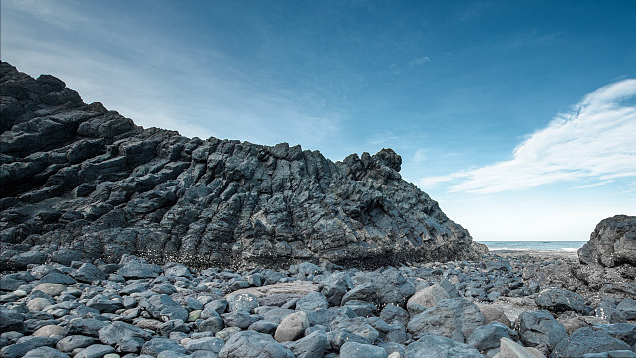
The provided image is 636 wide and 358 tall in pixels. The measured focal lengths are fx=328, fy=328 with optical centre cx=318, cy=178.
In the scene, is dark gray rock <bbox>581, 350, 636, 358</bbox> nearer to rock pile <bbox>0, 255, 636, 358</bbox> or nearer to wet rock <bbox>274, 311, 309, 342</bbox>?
rock pile <bbox>0, 255, 636, 358</bbox>

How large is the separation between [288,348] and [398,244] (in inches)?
694

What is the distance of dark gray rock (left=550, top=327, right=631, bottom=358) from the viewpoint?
532cm

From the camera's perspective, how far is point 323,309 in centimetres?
791

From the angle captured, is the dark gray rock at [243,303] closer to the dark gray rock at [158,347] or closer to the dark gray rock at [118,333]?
the dark gray rock at [118,333]

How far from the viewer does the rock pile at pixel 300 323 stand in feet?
17.6

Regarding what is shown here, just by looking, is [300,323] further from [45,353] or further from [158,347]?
[45,353]

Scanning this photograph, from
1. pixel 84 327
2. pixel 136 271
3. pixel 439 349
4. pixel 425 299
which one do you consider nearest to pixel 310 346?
pixel 439 349

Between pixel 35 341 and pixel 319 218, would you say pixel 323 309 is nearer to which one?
pixel 35 341

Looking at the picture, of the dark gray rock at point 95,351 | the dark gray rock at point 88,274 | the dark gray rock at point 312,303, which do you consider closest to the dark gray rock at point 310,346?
the dark gray rock at point 312,303

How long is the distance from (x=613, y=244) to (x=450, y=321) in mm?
10570

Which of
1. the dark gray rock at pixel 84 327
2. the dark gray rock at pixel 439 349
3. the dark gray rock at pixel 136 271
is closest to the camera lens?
the dark gray rock at pixel 439 349

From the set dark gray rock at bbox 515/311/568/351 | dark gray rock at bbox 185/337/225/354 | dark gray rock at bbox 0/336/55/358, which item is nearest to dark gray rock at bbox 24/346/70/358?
dark gray rock at bbox 0/336/55/358

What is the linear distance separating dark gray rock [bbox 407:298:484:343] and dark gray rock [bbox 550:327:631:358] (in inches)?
51.8

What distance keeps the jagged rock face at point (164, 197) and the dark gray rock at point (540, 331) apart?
41.5 ft
